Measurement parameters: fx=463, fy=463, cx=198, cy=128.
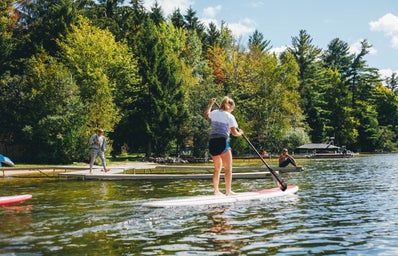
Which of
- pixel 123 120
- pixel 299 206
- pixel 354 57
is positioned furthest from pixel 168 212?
pixel 354 57

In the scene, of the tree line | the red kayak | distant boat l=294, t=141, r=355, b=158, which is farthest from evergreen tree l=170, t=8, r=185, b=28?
the red kayak

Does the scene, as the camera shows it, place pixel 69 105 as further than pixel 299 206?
Yes

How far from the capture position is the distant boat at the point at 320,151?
231 feet

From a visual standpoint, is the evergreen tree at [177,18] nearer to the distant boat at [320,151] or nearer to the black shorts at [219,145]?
the distant boat at [320,151]

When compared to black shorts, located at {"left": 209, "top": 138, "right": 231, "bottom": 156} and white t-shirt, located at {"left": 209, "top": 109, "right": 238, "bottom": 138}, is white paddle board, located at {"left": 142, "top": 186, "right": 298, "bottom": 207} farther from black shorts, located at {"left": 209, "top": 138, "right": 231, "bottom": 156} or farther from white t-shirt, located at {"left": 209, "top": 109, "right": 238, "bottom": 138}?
white t-shirt, located at {"left": 209, "top": 109, "right": 238, "bottom": 138}

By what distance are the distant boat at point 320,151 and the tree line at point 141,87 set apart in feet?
5.41

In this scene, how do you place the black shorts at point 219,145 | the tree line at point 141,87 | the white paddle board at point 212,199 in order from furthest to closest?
the tree line at point 141,87 → the black shorts at point 219,145 → the white paddle board at point 212,199

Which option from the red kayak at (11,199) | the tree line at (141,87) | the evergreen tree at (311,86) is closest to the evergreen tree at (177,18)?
the tree line at (141,87)

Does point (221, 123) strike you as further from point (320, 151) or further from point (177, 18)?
point (177, 18)

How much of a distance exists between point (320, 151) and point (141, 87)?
33.6 m

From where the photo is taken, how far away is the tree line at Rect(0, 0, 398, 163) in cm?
4541

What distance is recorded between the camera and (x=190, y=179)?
78.7 feet

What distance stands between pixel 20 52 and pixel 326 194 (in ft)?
162

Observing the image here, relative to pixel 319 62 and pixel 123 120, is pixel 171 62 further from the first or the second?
pixel 319 62
